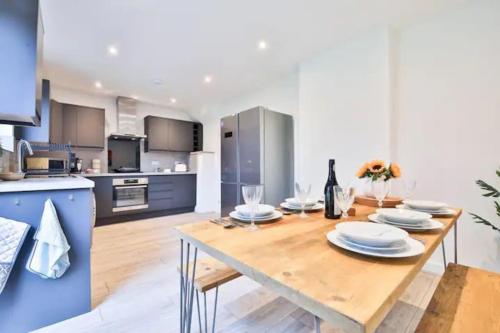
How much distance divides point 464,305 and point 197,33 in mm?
2818

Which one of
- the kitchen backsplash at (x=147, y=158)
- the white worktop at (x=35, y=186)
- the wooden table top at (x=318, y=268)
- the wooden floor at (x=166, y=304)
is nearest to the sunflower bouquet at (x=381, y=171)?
the wooden table top at (x=318, y=268)

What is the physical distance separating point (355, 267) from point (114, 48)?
322 cm

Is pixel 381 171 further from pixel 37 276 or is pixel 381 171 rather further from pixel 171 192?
pixel 171 192

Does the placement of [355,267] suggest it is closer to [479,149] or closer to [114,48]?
[479,149]

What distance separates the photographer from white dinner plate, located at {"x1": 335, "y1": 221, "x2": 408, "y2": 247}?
2.15 feet

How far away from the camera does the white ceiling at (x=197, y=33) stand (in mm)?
1979

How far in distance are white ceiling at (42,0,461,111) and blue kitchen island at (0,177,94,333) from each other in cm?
163

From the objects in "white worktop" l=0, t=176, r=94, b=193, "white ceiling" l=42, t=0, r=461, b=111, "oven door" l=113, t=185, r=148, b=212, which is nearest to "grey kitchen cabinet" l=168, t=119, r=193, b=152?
"oven door" l=113, t=185, r=148, b=212

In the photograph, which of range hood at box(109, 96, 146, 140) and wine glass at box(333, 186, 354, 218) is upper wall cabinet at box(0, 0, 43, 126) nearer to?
wine glass at box(333, 186, 354, 218)

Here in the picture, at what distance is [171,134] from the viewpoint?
4.97m

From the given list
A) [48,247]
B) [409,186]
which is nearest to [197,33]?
[48,247]

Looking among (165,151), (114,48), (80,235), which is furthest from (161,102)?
(80,235)

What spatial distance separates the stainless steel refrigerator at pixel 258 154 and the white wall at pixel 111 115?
219 centimetres

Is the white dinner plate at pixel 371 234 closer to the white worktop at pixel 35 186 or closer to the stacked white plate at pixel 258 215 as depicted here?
the stacked white plate at pixel 258 215
